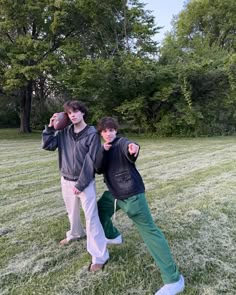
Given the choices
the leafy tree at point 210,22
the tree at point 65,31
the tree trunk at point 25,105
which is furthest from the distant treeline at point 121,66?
the leafy tree at point 210,22

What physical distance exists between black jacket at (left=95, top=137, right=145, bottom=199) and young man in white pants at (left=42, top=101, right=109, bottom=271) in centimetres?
14

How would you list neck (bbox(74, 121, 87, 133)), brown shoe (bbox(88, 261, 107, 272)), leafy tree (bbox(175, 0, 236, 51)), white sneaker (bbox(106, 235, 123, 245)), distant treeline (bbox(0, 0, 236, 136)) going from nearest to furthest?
1. brown shoe (bbox(88, 261, 107, 272))
2. neck (bbox(74, 121, 87, 133))
3. white sneaker (bbox(106, 235, 123, 245))
4. distant treeline (bbox(0, 0, 236, 136))
5. leafy tree (bbox(175, 0, 236, 51))

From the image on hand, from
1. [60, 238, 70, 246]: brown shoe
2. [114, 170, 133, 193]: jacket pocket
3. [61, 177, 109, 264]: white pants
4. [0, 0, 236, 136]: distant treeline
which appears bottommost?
[60, 238, 70, 246]: brown shoe

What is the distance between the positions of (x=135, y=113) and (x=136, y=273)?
11.8m

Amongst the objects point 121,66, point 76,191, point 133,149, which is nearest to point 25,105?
point 121,66

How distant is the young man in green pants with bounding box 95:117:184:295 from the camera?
205 cm

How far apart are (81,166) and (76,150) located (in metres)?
0.13

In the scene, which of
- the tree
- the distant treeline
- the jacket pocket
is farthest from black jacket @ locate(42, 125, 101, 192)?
the tree

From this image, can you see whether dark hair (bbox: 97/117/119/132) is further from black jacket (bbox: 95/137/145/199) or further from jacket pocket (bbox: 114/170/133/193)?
jacket pocket (bbox: 114/170/133/193)

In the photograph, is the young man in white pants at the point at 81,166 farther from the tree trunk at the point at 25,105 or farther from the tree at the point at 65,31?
the tree trunk at the point at 25,105

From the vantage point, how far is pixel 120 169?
216cm

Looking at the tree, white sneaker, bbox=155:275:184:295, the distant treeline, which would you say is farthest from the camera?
→ the tree

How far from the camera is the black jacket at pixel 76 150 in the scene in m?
2.36

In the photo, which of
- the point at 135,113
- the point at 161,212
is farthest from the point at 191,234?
the point at 135,113
